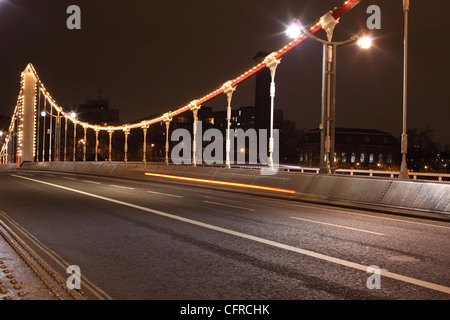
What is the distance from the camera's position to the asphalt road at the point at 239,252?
524cm

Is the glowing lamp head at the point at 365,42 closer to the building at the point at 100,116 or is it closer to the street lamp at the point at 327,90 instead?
the street lamp at the point at 327,90

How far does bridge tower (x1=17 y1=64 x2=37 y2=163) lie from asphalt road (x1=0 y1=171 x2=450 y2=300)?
191 feet

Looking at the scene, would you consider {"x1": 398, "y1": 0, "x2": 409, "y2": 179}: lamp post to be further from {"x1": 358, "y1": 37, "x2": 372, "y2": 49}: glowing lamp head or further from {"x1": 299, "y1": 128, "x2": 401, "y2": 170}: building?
{"x1": 299, "y1": 128, "x2": 401, "y2": 170}: building

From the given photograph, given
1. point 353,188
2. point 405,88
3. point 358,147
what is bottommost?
point 353,188

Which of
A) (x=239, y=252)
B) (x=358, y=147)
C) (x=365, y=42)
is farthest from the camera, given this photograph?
(x=358, y=147)

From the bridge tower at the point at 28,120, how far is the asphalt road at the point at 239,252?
5824 centimetres

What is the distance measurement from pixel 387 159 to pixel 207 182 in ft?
318

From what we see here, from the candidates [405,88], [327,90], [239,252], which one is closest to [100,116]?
[327,90]

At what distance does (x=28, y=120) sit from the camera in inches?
2655

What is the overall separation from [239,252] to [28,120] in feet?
222

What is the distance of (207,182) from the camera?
84.7ft

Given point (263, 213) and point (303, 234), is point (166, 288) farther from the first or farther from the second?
point (263, 213)

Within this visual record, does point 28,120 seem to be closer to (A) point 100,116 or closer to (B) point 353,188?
(B) point 353,188

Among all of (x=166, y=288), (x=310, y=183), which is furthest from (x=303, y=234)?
(x=310, y=183)
